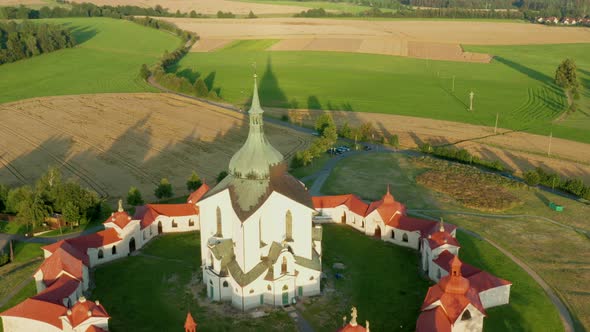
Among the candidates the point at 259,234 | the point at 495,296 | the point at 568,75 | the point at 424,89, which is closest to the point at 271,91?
the point at 424,89

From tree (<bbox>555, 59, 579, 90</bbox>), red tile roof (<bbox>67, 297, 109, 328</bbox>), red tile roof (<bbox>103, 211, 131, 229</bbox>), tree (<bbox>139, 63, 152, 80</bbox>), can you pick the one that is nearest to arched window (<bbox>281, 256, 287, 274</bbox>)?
red tile roof (<bbox>67, 297, 109, 328</bbox>)

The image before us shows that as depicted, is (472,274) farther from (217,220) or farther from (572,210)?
(572,210)

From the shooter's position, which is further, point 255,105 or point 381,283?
point 381,283

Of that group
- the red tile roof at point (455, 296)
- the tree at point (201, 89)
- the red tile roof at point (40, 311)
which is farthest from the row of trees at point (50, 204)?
the tree at point (201, 89)

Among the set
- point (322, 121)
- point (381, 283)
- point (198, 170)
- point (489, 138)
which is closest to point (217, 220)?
point (381, 283)

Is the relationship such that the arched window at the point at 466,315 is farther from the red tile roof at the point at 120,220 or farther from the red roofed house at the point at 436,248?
the red tile roof at the point at 120,220

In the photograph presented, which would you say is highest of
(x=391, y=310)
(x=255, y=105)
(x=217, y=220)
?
(x=255, y=105)

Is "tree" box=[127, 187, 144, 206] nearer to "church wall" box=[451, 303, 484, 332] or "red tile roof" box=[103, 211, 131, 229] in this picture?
"red tile roof" box=[103, 211, 131, 229]
